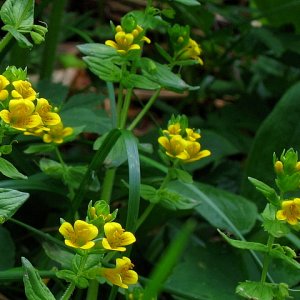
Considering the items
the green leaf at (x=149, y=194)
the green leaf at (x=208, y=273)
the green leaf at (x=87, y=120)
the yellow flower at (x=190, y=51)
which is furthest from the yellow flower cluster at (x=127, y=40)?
the green leaf at (x=208, y=273)

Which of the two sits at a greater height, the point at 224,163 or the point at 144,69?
the point at 144,69

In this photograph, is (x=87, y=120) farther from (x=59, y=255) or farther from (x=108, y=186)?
(x=59, y=255)

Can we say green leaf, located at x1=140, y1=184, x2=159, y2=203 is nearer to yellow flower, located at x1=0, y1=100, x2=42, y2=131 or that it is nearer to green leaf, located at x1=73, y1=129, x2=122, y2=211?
green leaf, located at x1=73, y1=129, x2=122, y2=211

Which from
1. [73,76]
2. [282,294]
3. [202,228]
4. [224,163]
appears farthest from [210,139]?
[73,76]

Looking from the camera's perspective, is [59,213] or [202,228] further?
[202,228]

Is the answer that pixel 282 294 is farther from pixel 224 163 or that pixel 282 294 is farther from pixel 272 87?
pixel 272 87

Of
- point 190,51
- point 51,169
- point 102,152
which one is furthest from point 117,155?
point 190,51
